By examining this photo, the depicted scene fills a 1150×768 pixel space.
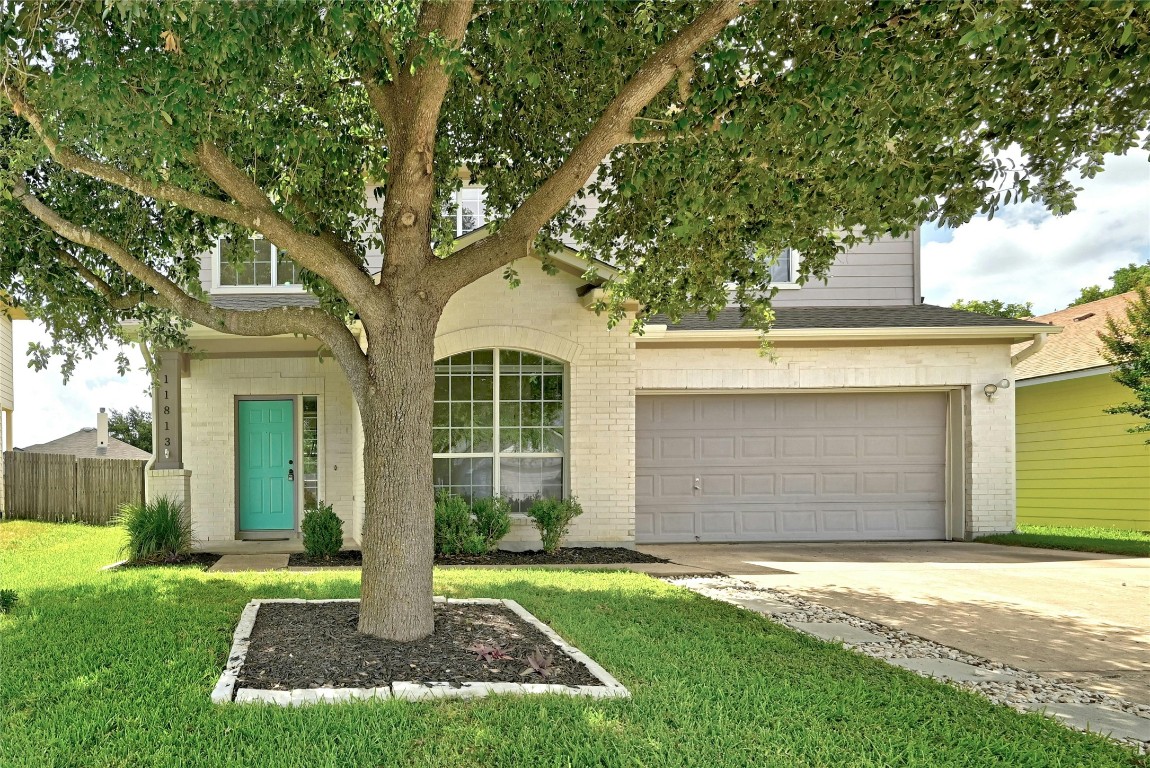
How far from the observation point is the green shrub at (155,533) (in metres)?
9.79

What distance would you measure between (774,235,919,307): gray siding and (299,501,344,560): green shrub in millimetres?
8044

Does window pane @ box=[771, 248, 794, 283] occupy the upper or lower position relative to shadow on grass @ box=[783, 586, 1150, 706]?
upper

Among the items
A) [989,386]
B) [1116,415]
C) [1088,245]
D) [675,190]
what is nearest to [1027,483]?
[1116,415]

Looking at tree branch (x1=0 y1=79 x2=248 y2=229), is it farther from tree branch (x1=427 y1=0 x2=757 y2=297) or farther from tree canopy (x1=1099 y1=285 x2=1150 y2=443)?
tree canopy (x1=1099 y1=285 x2=1150 y2=443)

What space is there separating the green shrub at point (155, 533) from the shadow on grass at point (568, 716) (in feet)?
12.8

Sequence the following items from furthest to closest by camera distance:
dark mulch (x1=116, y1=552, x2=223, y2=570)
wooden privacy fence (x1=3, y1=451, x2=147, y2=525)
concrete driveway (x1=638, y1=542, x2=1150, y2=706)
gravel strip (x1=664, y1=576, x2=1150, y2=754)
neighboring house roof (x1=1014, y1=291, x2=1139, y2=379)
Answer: wooden privacy fence (x1=3, y1=451, x2=147, y2=525)
neighboring house roof (x1=1014, y1=291, x2=1139, y2=379)
dark mulch (x1=116, y1=552, x2=223, y2=570)
concrete driveway (x1=638, y1=542, x2=1150, y2=706)
gravel strip (x1=664, y1=576, x2=1150, y2=754)

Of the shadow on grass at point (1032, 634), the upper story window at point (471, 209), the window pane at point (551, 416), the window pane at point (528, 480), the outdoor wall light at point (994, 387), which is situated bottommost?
the shadow on grass at point (1032, 634)

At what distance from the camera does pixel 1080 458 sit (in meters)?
15.0

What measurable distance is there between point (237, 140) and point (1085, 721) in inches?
273

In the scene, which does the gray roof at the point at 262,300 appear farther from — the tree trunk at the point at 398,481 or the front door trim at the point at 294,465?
the tree trunk at the point at 398,481

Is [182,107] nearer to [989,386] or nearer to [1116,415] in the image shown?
[989,386]

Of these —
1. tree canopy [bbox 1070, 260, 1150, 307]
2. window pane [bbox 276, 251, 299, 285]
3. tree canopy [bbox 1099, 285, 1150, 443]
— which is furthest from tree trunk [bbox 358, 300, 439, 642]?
tree canopy [bbox 1070, 260, 1150, 307]

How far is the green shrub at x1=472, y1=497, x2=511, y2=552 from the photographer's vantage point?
9977 millimetres

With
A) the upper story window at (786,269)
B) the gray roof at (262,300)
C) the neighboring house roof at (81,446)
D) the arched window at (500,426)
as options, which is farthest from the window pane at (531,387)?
the neighboring house roof at (81,446)
